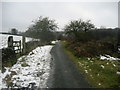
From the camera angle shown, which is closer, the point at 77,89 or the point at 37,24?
the point at 77,89

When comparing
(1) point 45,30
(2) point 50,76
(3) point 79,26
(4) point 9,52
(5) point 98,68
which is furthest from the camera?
(1) point 45,30

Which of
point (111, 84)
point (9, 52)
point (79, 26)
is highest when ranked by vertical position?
point (79, 26)

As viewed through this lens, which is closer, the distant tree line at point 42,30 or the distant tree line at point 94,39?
the distant tree line at point 94,39

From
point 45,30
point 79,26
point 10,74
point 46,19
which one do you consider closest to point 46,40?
point 45,30

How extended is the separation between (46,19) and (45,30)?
12.7 ft

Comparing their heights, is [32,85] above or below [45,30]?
below

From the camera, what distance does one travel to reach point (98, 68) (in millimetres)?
12047

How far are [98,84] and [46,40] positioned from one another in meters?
36.6

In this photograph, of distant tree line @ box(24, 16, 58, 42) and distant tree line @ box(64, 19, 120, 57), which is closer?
distant tree line @ box(64, 19, 120, 57)

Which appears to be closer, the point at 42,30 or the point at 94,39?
the point at 94,39

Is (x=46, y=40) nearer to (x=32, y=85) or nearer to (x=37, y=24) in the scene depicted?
(x=37, y=24)

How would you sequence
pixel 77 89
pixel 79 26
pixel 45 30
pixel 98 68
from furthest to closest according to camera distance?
pixel 45 30 < pixel 79 26 < pixel 98 68 < pixel 77 89

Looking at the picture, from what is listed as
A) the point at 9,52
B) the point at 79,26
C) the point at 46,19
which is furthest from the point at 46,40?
the point at 9,52

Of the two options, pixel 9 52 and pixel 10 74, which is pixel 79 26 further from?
pixel 10 74
